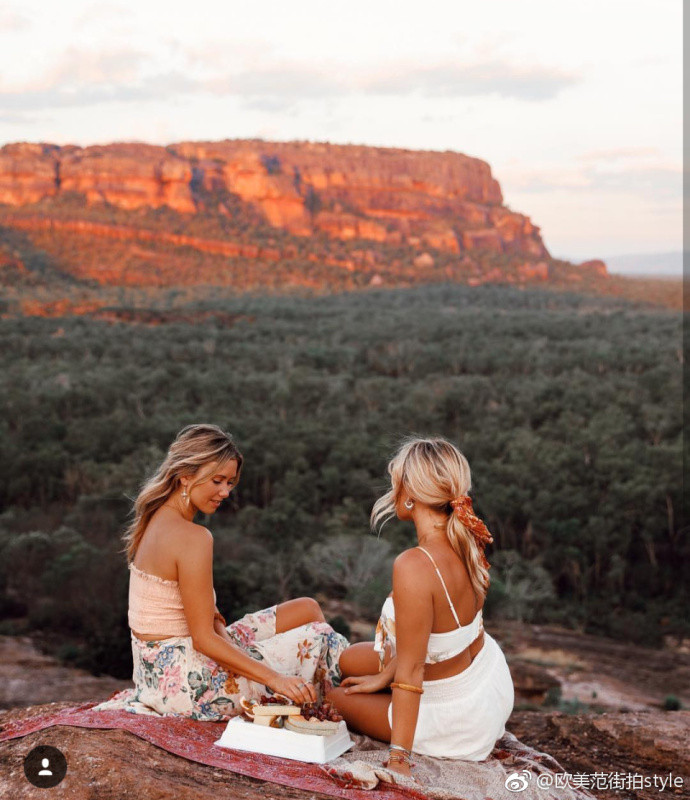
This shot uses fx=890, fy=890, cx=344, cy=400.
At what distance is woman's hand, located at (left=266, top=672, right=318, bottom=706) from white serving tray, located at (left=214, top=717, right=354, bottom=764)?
0.11 metres

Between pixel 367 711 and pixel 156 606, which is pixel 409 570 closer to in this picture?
pixel 367 711

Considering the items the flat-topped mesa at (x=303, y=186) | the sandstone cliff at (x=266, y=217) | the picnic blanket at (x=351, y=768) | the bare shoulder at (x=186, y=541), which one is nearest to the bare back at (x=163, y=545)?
the bare shoulder at (x=186, y=541)

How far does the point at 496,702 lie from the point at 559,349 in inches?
1371

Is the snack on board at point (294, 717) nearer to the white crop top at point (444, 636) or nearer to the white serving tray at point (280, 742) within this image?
the white serving tray at point (280, 742)

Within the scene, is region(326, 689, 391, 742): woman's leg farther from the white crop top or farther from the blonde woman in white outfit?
the white crop top

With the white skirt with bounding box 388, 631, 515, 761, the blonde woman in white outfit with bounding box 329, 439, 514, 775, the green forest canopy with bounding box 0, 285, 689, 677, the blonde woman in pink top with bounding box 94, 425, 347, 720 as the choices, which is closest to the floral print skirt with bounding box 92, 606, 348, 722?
the blonde woman in pink top with bounding box 94, 425, 347, 720

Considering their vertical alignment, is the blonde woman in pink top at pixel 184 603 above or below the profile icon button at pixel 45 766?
above

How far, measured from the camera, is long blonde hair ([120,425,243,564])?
112 inches

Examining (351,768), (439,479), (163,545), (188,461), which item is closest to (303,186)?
(188,461)

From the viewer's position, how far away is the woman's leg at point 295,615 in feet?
10.6

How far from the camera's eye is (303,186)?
318ft

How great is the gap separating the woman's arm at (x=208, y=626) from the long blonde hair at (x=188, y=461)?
19cm

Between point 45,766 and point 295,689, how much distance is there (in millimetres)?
735

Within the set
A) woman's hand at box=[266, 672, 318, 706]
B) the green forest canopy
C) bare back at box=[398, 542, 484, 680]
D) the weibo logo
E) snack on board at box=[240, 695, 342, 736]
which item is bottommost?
the green forest canopy
